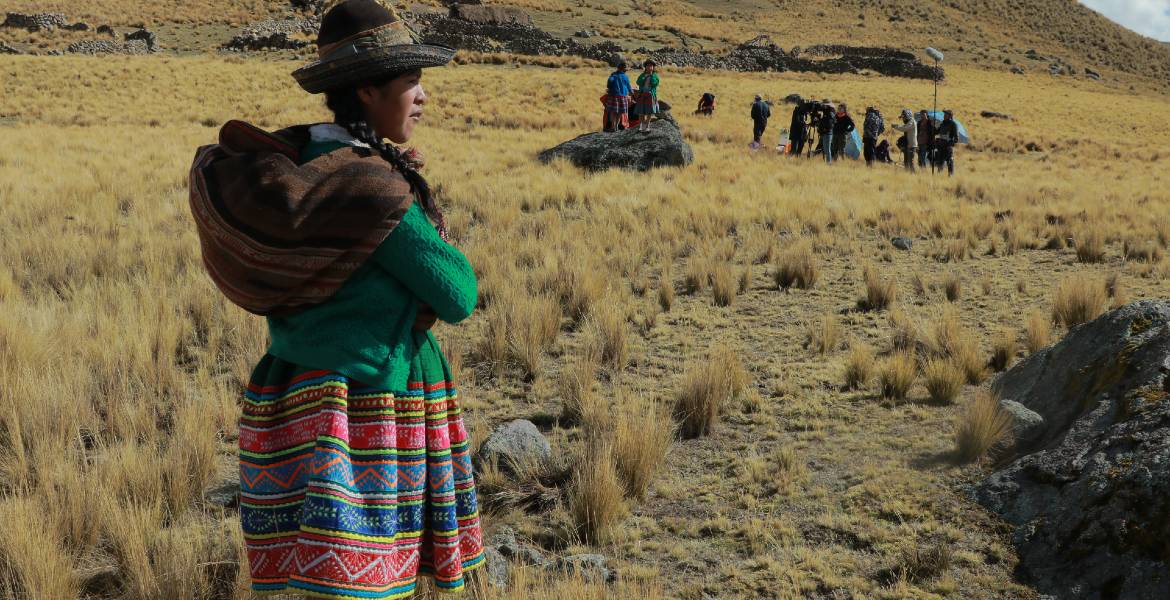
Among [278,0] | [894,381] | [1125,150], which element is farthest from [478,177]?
[278,0]

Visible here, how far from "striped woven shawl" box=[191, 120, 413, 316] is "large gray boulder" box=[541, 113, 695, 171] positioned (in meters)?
13.9

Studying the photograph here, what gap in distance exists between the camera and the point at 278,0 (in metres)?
61.9

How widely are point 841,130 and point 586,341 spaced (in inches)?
656

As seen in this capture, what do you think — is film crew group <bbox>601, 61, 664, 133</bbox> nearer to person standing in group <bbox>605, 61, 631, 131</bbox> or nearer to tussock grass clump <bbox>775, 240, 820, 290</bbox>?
person standing in group <bbox>605, 61, 631, 131</bbox>

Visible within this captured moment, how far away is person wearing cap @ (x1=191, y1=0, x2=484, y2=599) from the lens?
176cm

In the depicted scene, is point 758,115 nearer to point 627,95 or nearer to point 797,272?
point 627,95

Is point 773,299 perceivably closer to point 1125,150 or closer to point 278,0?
point 1125,150

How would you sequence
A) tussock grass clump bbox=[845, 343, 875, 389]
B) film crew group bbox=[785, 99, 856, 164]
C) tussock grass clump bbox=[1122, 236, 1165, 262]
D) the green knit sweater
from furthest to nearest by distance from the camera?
film crew group bbox=[785, 99, 856, 164], tussock grass clump bbox=[1122, 236, 1165, 262], tussock grass clump bbox=[845, 343, 875, 389], the green knit sweater

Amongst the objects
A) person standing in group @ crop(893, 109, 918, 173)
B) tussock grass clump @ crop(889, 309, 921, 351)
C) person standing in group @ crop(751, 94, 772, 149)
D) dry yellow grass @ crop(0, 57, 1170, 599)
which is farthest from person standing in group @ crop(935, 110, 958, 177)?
tussock grass clump @ crop(889, 309, 921, 351)

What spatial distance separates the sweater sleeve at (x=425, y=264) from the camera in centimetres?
183

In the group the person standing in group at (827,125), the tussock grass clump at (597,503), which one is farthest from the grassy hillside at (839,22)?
the tussock grass clump at (597,503)

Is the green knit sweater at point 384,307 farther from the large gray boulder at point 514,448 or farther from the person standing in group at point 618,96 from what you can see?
the person standing in group at point 618,96

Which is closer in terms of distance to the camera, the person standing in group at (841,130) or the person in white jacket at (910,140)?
the person in white jacket at (910,140)

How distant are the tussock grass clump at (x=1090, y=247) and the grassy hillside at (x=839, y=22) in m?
51.3
